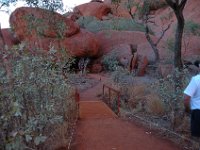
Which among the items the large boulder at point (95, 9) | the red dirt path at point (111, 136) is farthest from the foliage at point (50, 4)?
the large boulder at point (95, 9)

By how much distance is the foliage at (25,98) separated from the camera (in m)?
3.50

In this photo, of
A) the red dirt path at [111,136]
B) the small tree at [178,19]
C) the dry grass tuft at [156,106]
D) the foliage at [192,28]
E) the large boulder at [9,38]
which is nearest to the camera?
the red dirt path at [111,136]

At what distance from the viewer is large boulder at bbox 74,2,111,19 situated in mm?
41438

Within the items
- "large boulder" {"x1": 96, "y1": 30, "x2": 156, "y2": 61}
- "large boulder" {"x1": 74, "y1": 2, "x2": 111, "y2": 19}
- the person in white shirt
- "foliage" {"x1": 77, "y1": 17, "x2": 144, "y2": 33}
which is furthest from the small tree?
"large boulder" {"x1": 74, "y1": 2, "x2": 111, "y2": 19}

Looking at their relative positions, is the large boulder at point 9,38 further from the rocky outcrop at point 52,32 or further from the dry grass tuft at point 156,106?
the dry grass tuft at point 156,106

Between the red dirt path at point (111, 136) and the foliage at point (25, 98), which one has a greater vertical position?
the foliage at point (25, 98)

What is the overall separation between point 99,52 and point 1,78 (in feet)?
76.3

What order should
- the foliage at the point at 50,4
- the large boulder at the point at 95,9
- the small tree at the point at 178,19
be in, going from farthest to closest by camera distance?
the large boulder at the point at 95,9 < the foliage at the point at 50,4 < the small tree at the point at 178,19

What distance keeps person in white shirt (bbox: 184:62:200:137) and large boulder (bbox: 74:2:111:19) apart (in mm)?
35823

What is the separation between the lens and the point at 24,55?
17.2ft

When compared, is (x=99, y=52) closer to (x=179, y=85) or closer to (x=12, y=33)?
(x=12, y=33)

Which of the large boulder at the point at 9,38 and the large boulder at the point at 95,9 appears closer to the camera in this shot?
the large boulder at the point at 9,38

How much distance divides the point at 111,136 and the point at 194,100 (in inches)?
131

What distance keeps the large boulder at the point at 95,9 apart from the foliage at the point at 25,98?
3555cm
